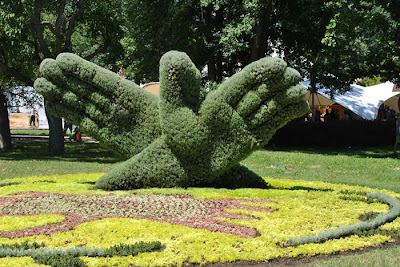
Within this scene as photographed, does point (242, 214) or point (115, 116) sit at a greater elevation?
point (115, 116)

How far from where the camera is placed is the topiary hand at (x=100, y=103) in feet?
35.6

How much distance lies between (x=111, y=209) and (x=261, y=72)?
3970 mm

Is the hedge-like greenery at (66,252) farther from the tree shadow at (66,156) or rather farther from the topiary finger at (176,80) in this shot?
the tree shadow at (66,156)

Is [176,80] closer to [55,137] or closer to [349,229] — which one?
[349,229]

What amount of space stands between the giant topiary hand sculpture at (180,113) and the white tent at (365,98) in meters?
20.6

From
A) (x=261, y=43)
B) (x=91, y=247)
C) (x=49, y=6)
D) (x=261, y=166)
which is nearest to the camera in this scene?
(x=91, y=247)

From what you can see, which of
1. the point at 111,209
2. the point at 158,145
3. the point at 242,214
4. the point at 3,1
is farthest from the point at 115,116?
the point at 3,1

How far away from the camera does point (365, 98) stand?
3219 cm

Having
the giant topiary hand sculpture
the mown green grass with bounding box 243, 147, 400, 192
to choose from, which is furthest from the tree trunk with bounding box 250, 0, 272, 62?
the giant topiary hand sculpture

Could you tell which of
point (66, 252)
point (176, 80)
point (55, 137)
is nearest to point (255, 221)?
point (66, 252)

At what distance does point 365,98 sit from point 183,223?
26.7 meters

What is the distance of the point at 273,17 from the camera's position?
23688mm

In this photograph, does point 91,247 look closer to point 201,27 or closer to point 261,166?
point 261,166

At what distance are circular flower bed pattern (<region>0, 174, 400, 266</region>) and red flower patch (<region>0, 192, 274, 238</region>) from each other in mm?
16
